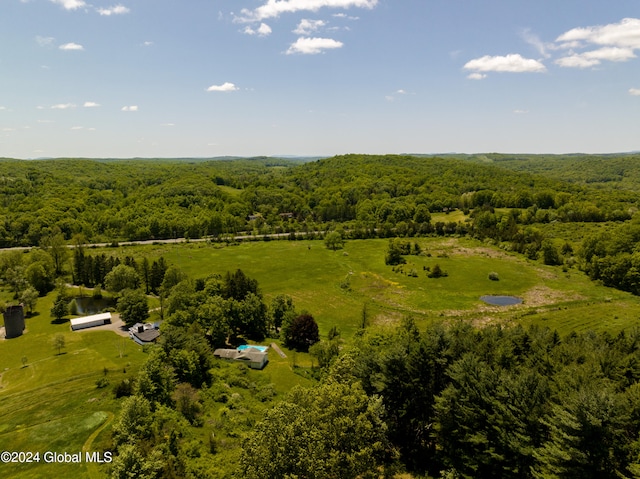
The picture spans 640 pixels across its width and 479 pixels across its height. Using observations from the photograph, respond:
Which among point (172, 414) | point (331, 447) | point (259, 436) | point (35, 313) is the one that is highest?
point (259, 436)

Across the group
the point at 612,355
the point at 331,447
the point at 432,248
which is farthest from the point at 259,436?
the point at 432,248

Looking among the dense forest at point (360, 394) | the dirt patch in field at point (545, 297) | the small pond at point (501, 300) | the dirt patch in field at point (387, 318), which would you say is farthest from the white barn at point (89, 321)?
the dirt patch in field at point (545, 297)

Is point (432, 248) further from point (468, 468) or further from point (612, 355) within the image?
point (468, 468)

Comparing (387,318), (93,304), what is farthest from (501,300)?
(93,304)

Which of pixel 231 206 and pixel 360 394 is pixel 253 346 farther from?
pixel 231 206

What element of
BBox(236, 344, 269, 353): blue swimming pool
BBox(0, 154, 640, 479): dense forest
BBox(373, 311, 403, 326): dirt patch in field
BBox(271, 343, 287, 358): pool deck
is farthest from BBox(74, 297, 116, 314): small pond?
BBox(373, 311, 403, 326): dirt patch in field

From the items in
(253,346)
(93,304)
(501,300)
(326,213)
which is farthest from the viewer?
(326,213)
